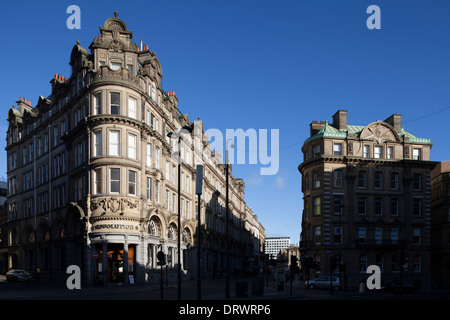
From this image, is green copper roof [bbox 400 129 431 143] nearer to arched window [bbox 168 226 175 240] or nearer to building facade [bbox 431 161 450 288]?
building facade [bbox 431 161 450 288]

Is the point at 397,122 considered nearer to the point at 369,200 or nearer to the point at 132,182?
the point at 369,200

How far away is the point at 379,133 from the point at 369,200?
9021 mm

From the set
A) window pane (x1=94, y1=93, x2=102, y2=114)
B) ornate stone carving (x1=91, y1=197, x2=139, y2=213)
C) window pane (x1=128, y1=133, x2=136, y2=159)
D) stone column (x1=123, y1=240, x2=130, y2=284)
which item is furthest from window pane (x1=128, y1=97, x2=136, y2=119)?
stone column (x1=123, y1=240, x2=130, y2=284)

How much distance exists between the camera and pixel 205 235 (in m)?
70.8

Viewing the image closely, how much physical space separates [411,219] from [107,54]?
142ft

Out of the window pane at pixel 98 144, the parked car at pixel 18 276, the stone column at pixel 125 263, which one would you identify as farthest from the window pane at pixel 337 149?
the parked car at pixel 18 276

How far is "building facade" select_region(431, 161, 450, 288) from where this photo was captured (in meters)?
66.1

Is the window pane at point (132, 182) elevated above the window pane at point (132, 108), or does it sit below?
below

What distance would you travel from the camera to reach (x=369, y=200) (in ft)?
201

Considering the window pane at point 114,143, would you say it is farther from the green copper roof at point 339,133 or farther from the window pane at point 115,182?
the green copper roof at point 339,133

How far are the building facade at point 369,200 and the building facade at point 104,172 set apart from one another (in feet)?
58.7

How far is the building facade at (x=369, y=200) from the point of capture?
2350 inches
